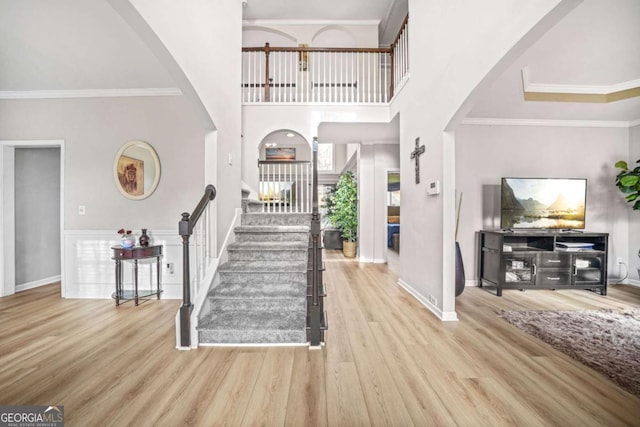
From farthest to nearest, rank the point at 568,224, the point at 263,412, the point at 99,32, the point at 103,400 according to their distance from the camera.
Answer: the point at 568,224, the point at 99,32, the point at 103,400, the point at 263,412

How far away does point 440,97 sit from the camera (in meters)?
2.92

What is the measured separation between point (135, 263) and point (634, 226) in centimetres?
744

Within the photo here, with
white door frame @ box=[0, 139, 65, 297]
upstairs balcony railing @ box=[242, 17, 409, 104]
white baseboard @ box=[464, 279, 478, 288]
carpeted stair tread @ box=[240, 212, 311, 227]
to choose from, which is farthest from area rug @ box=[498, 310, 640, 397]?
white door frame @ box=[0, 139, 65, 297]

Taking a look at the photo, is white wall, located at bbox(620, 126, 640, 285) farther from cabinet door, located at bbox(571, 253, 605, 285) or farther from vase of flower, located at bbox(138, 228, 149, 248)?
vase of flower, located at bbox(138, 228, 149, 248)

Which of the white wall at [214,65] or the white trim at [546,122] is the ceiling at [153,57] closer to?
the white trim at [546,122]

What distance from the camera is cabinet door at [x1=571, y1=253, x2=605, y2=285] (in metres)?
3.90

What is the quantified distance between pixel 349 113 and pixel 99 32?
11.3 ft

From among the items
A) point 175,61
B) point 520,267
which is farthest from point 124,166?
point 520,267

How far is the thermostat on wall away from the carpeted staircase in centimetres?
150

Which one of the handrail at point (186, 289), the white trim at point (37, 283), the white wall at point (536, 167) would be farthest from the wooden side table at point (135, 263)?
the white wall at point (536, 167)

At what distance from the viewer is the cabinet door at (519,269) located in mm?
3875

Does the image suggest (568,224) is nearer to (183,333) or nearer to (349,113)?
(349,113)

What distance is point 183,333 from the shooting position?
2.32 metres

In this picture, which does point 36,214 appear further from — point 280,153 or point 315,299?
A: point 280,153
